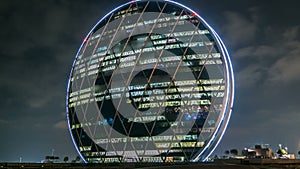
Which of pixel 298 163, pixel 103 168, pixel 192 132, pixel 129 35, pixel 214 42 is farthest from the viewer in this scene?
pixel 129 35

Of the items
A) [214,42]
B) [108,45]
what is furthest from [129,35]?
[214,42]

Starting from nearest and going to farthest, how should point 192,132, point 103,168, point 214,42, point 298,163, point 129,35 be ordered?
point 103,168 → point 298,163 → point 192,132 → point 214,42 → point 129,35

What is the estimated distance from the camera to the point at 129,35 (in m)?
53.8

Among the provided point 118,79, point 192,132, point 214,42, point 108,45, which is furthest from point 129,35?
point 192,132

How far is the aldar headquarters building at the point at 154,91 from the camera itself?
4566 cm

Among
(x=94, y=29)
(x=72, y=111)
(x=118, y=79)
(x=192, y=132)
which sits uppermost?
(x=94, y=29)

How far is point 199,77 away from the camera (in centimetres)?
4684

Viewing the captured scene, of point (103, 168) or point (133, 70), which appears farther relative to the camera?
point (133, 70)

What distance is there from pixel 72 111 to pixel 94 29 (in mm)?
16453

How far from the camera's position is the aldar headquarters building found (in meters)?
45.7

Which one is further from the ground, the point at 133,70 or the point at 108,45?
the point at 108,45

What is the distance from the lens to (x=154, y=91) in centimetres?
4756

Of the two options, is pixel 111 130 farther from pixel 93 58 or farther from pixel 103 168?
pixel 103 168

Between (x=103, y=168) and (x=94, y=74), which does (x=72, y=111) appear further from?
(x=103, y=168)
